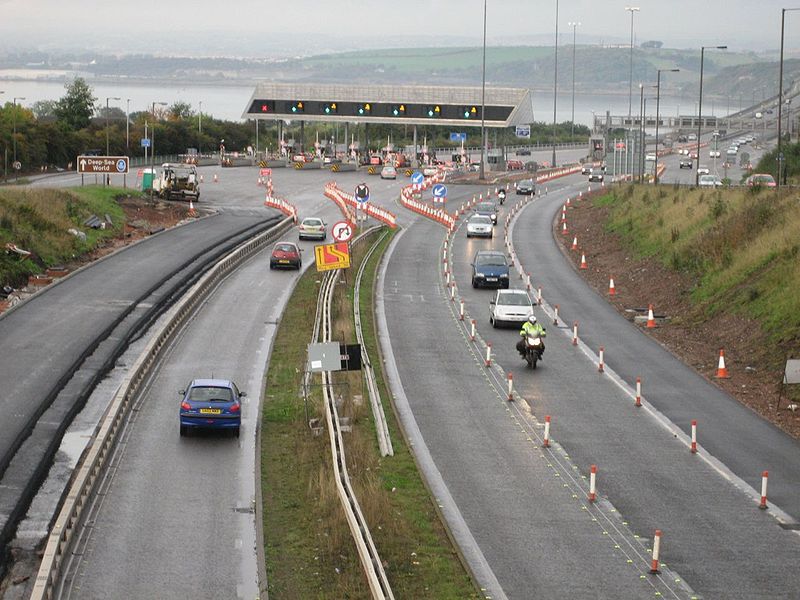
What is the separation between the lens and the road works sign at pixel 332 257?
4541 centimetres

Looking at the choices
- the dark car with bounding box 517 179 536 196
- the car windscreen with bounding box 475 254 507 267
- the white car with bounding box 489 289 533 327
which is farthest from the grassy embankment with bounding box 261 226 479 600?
the dark car with bounding box 517 179 536 196

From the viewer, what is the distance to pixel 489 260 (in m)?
57.8

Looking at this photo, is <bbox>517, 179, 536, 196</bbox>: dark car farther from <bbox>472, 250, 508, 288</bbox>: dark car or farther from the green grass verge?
<bbox>472, 250, 508, 288</bbox>: dark car

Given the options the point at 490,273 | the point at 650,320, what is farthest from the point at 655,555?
the point at 490,273

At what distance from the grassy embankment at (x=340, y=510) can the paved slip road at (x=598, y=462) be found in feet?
3.00

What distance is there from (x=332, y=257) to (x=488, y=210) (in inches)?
1723

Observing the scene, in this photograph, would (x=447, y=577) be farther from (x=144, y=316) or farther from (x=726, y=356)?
(x=144, y=316)

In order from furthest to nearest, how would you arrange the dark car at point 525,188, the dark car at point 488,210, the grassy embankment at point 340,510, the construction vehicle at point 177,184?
the dark car at point 525,188, the construction vehicle at point 177,184, the dark car at point 488,210, the grassy embankment at point 340,510

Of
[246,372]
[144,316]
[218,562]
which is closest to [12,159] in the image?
[144,316]

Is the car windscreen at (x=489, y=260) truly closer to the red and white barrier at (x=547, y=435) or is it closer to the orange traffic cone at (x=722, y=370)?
the orange traffic cone at (x=722, y=370)

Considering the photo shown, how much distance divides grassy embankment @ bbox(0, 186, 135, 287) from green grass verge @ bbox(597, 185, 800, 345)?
25.6 metres

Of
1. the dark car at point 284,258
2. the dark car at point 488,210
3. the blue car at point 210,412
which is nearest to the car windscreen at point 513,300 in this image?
the dark car at point 284,258

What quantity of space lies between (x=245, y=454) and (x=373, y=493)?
17.0 feet

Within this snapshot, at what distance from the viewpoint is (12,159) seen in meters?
111
